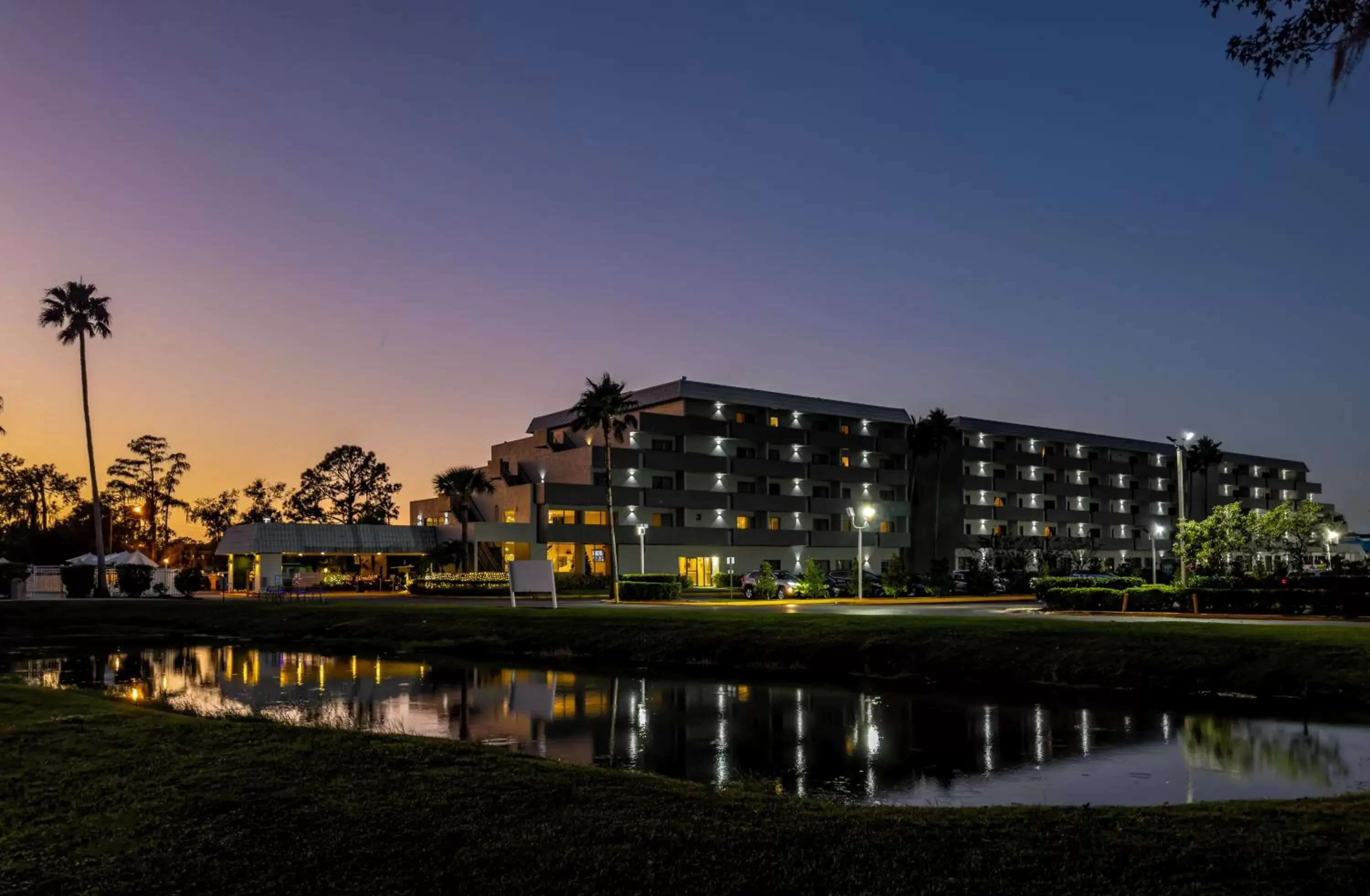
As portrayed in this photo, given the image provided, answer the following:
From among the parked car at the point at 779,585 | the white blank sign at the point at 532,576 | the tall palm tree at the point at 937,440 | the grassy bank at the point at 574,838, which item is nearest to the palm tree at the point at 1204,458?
the tall palm tree at the point at 937,440

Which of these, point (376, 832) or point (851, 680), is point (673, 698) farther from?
point (376, 832)

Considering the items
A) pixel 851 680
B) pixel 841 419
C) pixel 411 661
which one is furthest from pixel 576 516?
pixel 851 680

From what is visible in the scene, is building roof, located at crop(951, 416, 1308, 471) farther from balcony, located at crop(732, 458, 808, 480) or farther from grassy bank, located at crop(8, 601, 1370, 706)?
grassy bank, located at crop(8, 601, 1370, 706)

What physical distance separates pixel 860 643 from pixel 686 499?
179 feet

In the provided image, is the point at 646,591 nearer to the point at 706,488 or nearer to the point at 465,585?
the point at 465,585

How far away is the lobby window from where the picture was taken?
268ft

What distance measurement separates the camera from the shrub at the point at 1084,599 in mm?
44156

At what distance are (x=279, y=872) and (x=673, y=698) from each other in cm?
1616

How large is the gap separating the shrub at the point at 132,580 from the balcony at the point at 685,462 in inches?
1316

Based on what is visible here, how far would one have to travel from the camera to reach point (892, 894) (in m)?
7.80

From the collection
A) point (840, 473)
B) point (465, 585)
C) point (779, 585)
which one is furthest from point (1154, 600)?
point (840, 473)

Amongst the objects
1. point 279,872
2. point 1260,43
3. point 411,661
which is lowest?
point 411,661

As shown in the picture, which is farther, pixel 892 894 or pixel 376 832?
pixel 376 832

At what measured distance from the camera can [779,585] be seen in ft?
210
